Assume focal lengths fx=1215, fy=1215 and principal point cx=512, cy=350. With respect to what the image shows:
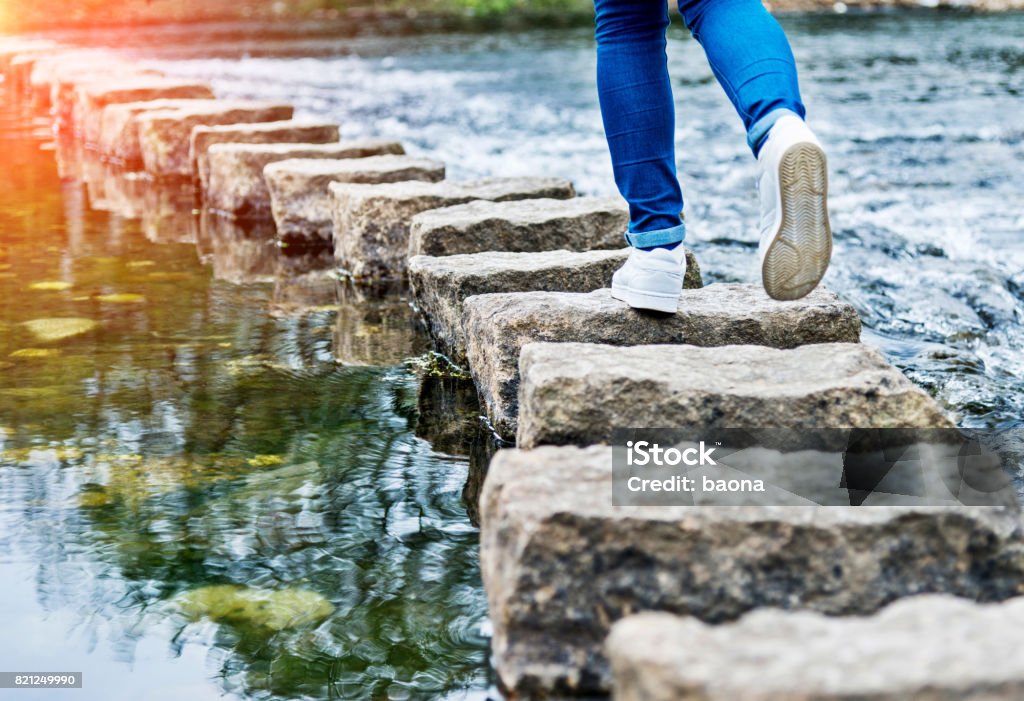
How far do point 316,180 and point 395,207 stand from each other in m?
0.60

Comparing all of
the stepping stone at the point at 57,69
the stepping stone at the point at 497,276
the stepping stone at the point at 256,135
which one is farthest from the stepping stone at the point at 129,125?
the stepping stone at the point at 497,276

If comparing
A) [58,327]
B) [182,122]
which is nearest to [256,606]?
[58,327]

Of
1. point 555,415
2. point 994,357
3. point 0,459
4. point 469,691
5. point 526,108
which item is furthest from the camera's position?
point 526,108

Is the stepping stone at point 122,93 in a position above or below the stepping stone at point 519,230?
above

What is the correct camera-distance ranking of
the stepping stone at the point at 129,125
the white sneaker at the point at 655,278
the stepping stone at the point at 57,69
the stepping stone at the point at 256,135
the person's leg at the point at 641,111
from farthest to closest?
the stepping stone at the point at 57,69 < the stepping stone at the point at 129,125 < the stepping stone at the point at 256,135 < the white sneaker at the point at 655,278 < the person's leg at the point at 641,111

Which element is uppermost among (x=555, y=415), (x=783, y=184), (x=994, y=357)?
(x=783, y=184)

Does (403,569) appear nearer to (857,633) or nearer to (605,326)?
(605,326)

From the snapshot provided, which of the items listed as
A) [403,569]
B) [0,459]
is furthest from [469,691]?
[0,459]

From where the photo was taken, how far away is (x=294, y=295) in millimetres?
3359

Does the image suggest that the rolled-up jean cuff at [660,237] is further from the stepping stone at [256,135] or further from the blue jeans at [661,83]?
the stepping stone at [256,135]

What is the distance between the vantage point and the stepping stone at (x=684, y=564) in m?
1.36

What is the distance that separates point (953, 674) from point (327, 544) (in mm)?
1026

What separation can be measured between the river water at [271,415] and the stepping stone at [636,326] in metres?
0.16

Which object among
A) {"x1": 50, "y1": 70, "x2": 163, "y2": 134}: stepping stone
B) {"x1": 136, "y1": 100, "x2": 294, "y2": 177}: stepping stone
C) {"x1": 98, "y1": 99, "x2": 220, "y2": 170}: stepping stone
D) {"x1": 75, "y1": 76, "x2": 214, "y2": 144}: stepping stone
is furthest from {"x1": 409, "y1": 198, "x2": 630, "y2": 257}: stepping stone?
{"x1": 50, "y1": 70, "x2": 163, "y2": 134}: stepping stone
